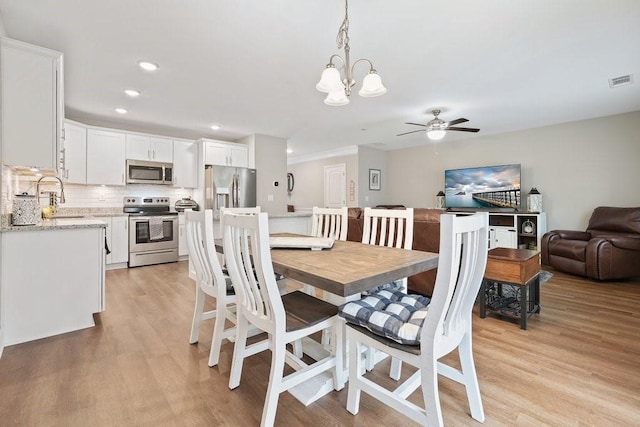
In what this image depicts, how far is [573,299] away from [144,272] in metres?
5.42

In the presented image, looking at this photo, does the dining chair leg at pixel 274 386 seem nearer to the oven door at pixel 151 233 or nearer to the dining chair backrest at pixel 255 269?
the dining chair backrest at pixel 255 269

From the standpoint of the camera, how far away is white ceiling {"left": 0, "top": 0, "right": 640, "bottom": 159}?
A: 80.0 inches

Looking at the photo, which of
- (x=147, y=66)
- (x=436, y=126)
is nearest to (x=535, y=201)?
(x=436, y=126)

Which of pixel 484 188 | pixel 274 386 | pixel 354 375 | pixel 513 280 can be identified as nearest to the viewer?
pixel 274 386

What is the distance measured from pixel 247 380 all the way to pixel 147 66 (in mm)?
2894

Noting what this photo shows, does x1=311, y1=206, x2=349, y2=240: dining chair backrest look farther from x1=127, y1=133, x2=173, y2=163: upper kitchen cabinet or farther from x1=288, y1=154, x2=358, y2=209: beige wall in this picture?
x1=288, y1=154, x2=358, y2=209: beige wall

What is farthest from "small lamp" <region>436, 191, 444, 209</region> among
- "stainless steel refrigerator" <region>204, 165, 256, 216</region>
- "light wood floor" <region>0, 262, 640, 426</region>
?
"stainless steel refrigerator" <region>204, 165, 256, 216</region>

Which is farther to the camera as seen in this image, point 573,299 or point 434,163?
point 434,163

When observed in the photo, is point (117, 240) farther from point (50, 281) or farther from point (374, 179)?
point (374, 179)

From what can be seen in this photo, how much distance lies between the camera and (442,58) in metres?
2.69

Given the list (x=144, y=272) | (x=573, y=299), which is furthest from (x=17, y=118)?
(x=573, y=299)

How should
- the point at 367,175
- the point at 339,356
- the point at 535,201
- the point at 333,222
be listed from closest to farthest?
the point at 339,356 < the point at 333,222 < the point at 535,201 < the point at 367,175

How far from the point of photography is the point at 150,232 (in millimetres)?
4762

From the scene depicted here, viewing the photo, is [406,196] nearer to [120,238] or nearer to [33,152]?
[120,238]
